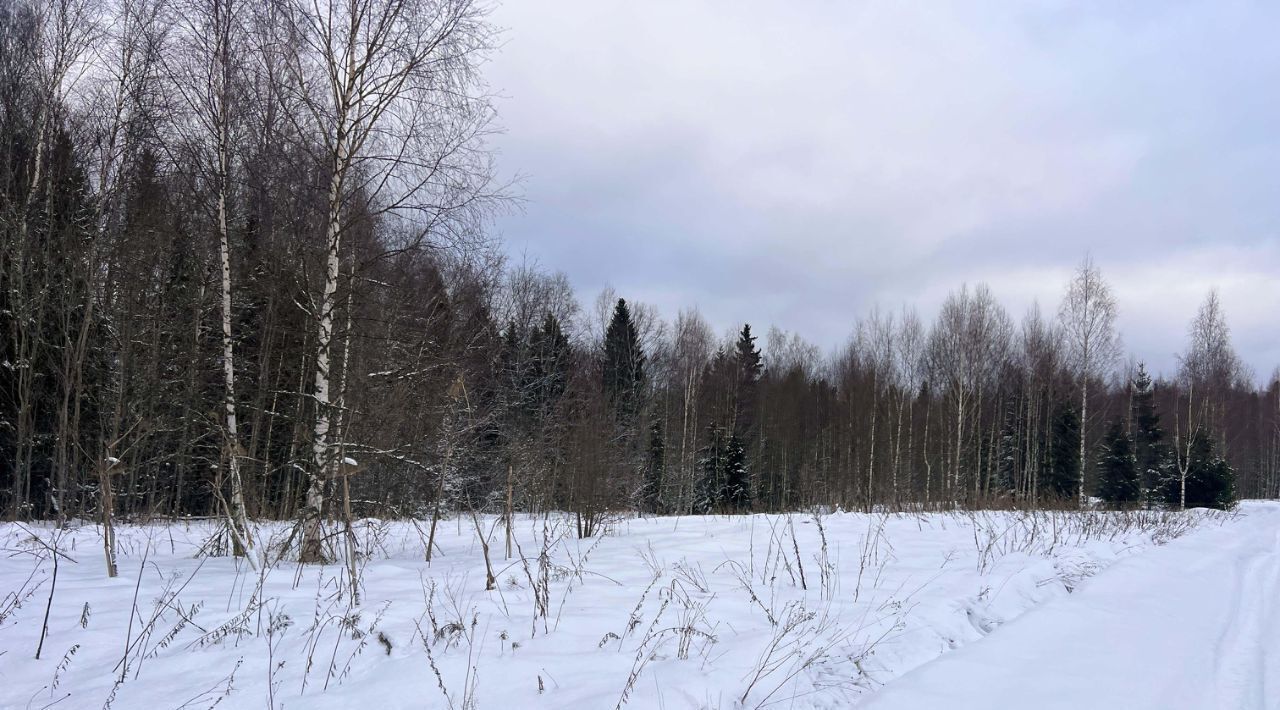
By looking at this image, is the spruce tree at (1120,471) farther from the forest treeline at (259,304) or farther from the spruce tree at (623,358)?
the spruce tree at (623,358)

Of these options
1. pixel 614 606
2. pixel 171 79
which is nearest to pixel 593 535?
pixel 614 606

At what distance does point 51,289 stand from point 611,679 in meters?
16.5

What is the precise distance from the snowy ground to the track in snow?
0.08 ft

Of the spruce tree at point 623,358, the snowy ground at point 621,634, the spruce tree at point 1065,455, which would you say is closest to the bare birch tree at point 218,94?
the snowy ground at point 621,634

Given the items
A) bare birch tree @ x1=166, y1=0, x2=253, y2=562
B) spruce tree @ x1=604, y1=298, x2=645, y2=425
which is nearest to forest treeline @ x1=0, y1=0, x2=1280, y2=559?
bare birch tree @ x1=166, y1=0, x2=253, y2=562

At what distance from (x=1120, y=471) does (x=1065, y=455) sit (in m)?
2.59

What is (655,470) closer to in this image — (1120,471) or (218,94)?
(1120,471)

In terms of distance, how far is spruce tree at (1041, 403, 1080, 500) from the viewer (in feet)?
116

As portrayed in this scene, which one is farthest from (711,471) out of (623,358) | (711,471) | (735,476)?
(623,358)

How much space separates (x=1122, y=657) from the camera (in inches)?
159

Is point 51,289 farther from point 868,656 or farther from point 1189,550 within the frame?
point 1189,550

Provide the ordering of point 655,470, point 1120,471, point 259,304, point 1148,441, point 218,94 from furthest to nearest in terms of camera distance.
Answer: point 1148,441, point 1120,471, point 655,470, point 259,304, point 218,94

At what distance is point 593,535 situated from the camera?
10.1 metres

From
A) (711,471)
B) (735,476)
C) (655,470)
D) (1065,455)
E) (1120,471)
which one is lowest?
(735,476)
